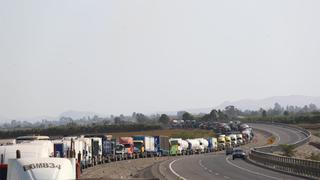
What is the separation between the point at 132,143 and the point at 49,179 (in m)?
71.2

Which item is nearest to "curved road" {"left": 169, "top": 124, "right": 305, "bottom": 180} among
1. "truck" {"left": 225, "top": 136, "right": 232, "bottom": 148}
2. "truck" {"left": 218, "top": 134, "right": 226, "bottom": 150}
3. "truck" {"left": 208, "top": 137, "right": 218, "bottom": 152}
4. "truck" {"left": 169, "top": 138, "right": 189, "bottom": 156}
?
"truck" {"left": 169, "top": 138, "right": 189, "bottom": 156}

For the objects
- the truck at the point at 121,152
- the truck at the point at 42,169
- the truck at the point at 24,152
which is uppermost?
the truck at the point at 24,152

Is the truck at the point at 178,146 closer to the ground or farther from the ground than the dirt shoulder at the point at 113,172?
farther from the ground

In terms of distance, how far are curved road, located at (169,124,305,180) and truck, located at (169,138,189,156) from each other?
4.74 m

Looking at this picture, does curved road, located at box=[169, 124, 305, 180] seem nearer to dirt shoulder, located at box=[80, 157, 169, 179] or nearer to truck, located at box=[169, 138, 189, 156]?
dirt shoulder, located at box=[80, 157, 169, 179]

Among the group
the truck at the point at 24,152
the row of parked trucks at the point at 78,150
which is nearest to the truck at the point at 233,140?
the row of parked trucks at the point at 78,150

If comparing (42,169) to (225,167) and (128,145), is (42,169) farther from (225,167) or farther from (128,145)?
(128,145)

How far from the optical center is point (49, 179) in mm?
15984

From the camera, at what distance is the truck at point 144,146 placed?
88375mm

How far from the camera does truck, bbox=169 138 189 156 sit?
101938 mm

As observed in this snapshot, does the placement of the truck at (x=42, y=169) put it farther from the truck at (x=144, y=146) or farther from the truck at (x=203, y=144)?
the truck at (x=203, y=144)

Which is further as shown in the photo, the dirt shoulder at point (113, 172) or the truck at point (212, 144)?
the truck at point (212, 144)

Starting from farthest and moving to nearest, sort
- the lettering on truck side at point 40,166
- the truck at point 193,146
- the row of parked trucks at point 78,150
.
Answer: the truck at point 193,146, the row of parked trucks at point 78,150, the lettering on truck side at point 40,166

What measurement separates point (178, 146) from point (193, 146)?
676 cm
